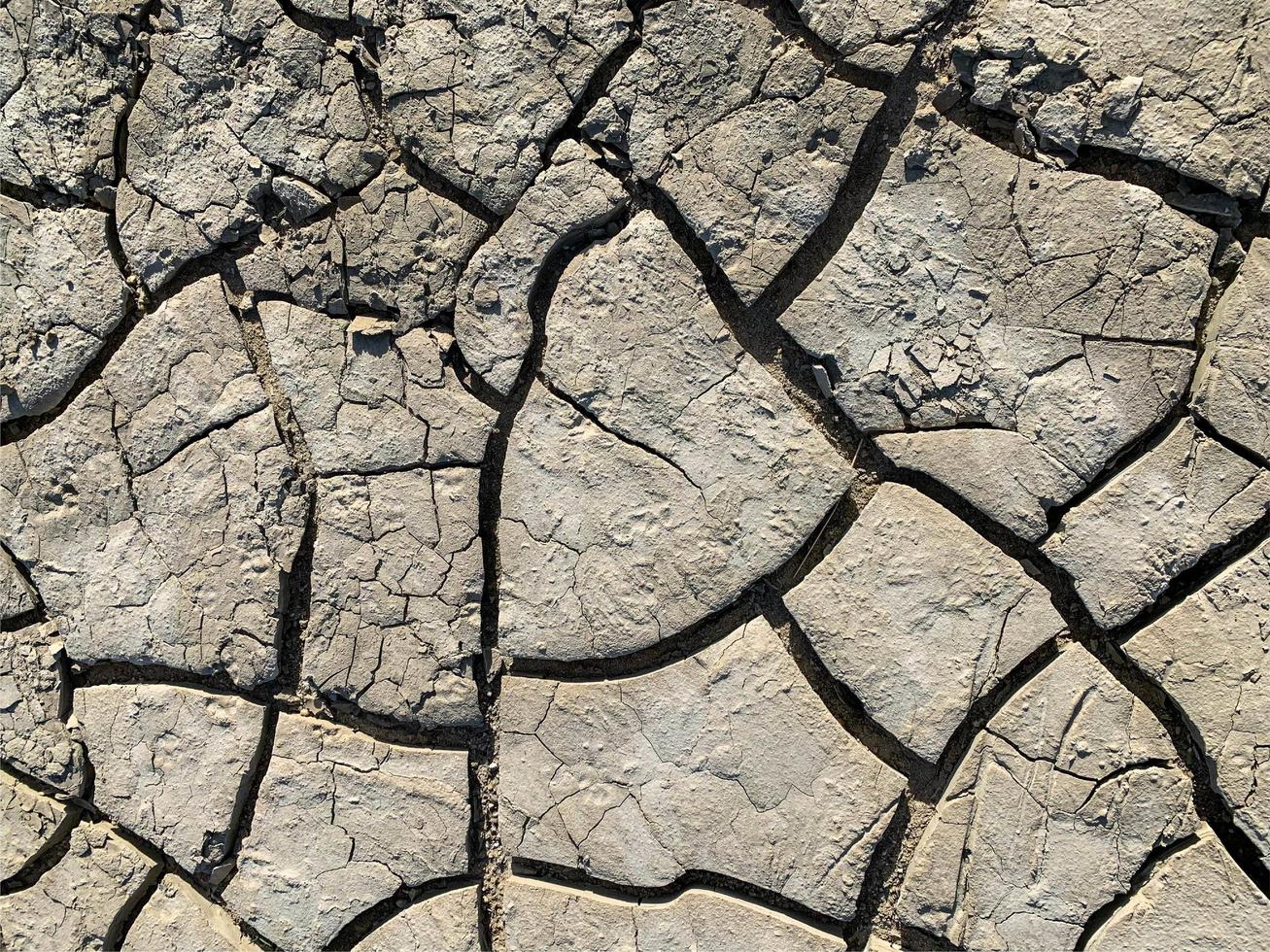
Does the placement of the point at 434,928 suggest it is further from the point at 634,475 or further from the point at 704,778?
the point at 634,475

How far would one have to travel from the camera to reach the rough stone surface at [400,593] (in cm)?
167

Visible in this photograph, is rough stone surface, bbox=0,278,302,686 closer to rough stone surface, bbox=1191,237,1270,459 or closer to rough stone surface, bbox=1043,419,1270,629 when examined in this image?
rough stone surface, bbox=1043,419,1270,629

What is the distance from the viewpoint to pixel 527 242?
1633mm

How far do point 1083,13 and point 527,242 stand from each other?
1.13 meters

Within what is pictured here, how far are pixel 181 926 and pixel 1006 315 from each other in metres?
2.17

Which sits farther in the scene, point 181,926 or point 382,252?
point 181,926

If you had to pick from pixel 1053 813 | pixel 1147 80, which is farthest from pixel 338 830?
pixel 1147 80

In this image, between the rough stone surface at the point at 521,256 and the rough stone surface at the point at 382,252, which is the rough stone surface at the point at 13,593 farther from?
the rough stone surface at the point at 521,256

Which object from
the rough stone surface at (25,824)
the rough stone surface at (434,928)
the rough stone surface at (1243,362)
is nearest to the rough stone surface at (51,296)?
the rough stone surface at (25,824)

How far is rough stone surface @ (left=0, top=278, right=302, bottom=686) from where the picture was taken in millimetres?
1730

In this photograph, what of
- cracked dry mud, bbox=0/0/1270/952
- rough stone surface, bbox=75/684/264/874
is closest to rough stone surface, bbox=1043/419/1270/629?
cracked dry mud, bbox=0/0/1270/952

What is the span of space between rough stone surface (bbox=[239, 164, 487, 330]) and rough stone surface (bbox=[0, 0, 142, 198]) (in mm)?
446

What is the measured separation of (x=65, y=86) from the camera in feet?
5.76

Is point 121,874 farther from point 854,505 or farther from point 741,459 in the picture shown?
point 854,505
